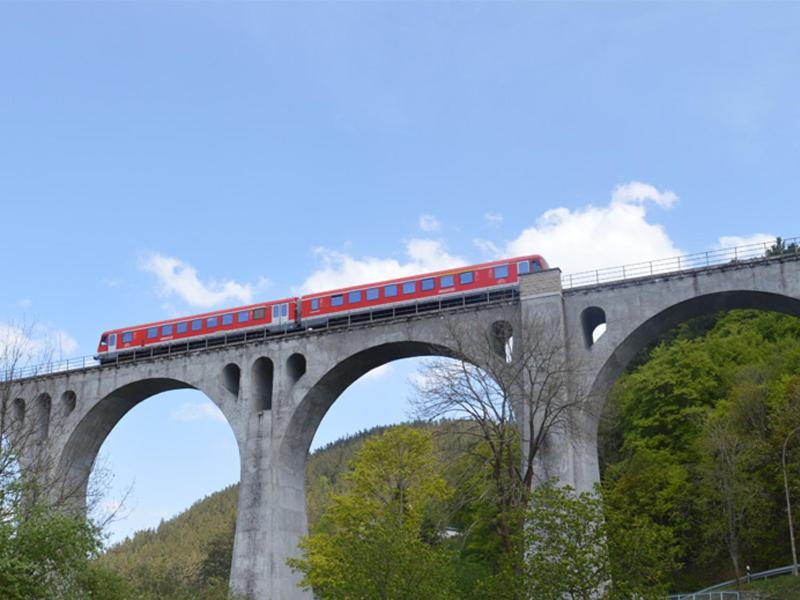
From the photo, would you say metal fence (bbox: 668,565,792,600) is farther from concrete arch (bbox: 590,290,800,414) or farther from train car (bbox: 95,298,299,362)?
train car (bbox: 95,298,299,362)

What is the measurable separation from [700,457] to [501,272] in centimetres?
1626

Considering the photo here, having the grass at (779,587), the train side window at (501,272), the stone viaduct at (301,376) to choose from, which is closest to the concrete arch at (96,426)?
the stone viaduct at (301,376)

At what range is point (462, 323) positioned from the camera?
40.6 metres

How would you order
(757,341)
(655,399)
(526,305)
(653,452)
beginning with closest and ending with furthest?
(526,305) → (653,452) → (655,399) → (757,341)

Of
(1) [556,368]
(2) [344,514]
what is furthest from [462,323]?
(2) [344,514]

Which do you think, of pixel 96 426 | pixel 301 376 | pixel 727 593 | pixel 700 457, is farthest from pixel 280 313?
pixel 727 593

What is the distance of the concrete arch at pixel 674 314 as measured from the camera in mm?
36250

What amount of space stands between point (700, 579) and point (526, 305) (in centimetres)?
1935

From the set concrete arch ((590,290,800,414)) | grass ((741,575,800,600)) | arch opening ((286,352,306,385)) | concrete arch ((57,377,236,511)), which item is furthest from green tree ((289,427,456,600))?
grass ((741,575,800,600))

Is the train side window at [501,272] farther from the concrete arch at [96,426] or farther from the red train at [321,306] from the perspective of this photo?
the concrete arch at [96,426]

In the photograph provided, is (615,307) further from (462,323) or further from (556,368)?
(462,323)

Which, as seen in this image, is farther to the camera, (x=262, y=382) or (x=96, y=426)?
(x=96, y=426)

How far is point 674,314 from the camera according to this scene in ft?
124

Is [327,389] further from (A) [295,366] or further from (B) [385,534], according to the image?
(B) [385,534]
